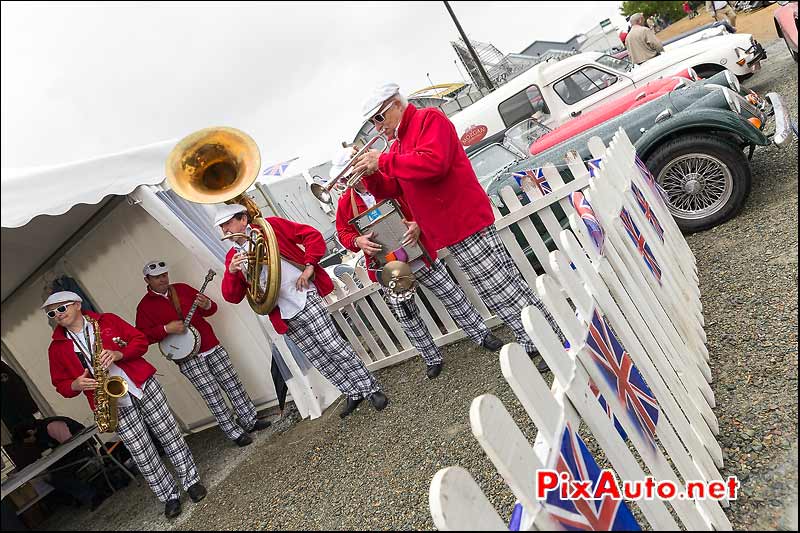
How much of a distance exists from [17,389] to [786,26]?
9946 millimetres

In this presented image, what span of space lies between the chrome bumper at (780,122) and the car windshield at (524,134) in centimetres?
226

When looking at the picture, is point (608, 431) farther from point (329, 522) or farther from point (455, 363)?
point (455, 363)

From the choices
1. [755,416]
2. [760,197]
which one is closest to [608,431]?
[755,416]

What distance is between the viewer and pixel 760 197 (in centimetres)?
461

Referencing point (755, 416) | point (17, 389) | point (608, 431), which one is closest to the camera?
point (608, 431)

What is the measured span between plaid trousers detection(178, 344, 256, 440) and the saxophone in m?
1.06

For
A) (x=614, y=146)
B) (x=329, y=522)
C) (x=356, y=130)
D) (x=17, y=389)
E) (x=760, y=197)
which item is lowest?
(x=760, y=197)

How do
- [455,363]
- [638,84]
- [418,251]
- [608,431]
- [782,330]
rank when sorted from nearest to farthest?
[608,431], [782,330], [418,251], [455,363], [638,84]

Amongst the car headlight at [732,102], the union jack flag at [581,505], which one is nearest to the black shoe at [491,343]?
the car headlight at [732,102]

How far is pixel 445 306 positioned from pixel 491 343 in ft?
1.51

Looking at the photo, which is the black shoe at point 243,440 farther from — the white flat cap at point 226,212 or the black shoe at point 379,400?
the white flat cap at point 226,212

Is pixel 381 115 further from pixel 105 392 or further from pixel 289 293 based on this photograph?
pixel 105 392

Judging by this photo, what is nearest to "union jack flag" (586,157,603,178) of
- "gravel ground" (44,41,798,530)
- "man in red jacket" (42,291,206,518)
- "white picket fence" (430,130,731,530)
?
"white picket fence" (430,130,731,530)

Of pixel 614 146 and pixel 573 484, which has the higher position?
pixel 614 146
